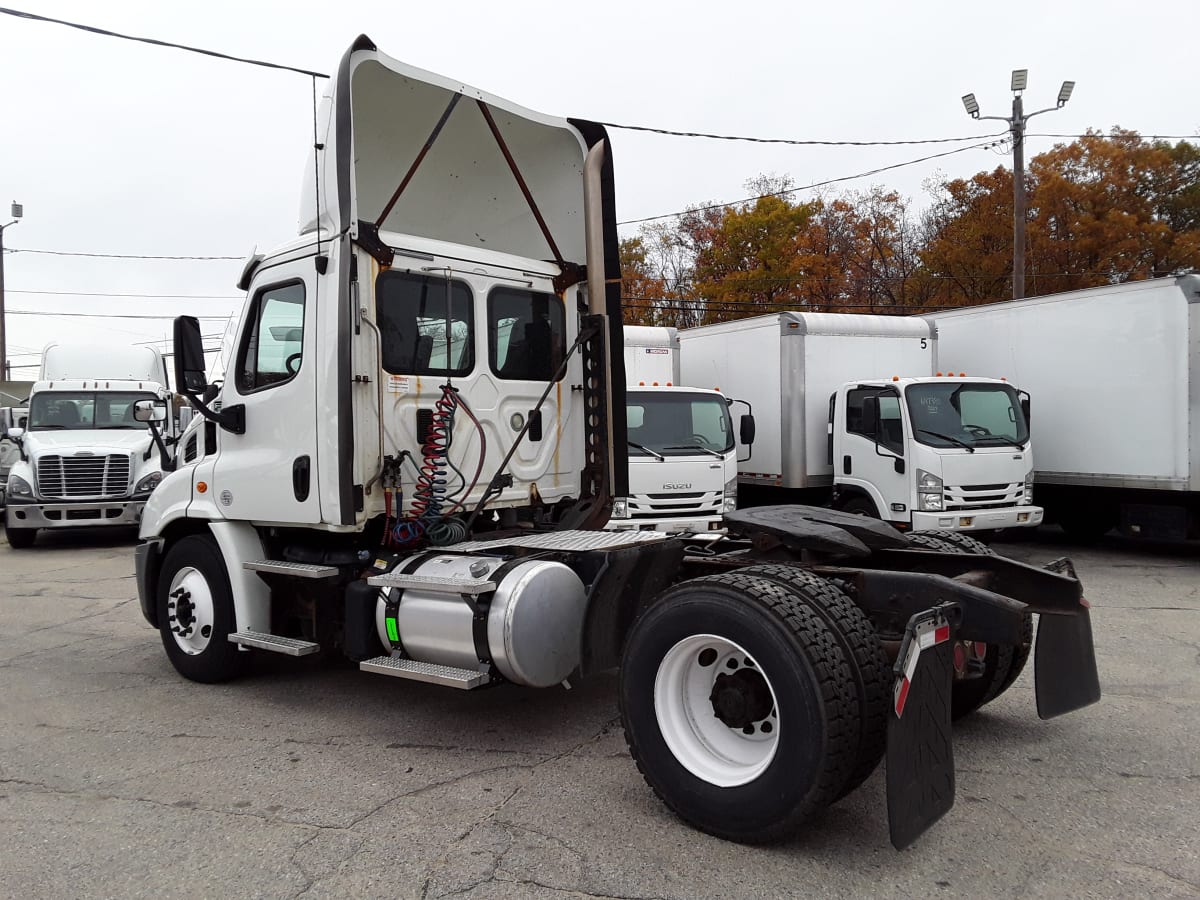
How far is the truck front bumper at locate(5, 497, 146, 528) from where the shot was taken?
1356 cm

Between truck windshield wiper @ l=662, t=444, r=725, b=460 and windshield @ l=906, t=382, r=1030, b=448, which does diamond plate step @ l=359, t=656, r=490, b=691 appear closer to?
truck windshield wiper @ l=662, t=444, r=725, b=460

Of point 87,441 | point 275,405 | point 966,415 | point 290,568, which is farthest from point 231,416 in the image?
point 87,441

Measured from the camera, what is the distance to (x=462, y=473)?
568 centimetres

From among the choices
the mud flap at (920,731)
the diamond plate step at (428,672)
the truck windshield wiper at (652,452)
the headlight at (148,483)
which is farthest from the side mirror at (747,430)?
the headlight at (148,483)

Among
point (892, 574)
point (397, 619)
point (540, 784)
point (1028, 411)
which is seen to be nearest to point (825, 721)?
point (892, 574)

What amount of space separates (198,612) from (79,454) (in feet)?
30.9

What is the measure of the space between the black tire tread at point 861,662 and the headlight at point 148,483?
41.8ft

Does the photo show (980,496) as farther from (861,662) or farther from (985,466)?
(861,662)

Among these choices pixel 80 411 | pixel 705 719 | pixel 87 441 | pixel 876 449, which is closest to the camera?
pixel 705 719

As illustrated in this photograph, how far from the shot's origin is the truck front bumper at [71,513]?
13562mm

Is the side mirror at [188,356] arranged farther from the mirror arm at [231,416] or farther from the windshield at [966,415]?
the windshield at [966,415]

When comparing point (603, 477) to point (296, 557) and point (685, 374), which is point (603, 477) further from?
point (685, 374)

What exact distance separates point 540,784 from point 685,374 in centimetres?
1050

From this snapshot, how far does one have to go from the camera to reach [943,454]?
34.9 feet
